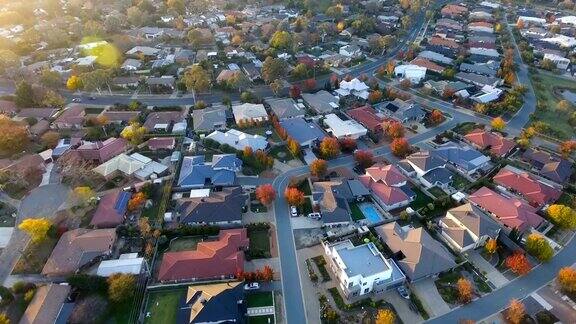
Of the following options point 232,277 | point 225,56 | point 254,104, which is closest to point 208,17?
point 225,56

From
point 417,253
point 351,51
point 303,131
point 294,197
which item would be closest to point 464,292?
point 417,253

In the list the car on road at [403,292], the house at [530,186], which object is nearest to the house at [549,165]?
the house at [530,186]

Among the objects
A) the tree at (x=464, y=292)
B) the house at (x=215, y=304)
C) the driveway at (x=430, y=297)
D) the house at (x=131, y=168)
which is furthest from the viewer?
the house at (x=131, y=168)

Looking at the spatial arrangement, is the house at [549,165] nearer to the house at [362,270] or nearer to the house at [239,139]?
the house at [362,270]

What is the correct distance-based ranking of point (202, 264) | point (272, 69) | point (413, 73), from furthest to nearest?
point (413, 73) → point (272, 69) → point (202, 264)

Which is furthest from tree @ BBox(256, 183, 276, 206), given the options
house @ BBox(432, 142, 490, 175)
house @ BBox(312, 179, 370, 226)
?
house @ BBox(432, 142, 490, 175)

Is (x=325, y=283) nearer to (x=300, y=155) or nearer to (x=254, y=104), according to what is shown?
(x=300, y=155)

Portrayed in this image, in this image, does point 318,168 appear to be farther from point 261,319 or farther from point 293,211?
point 261,319
